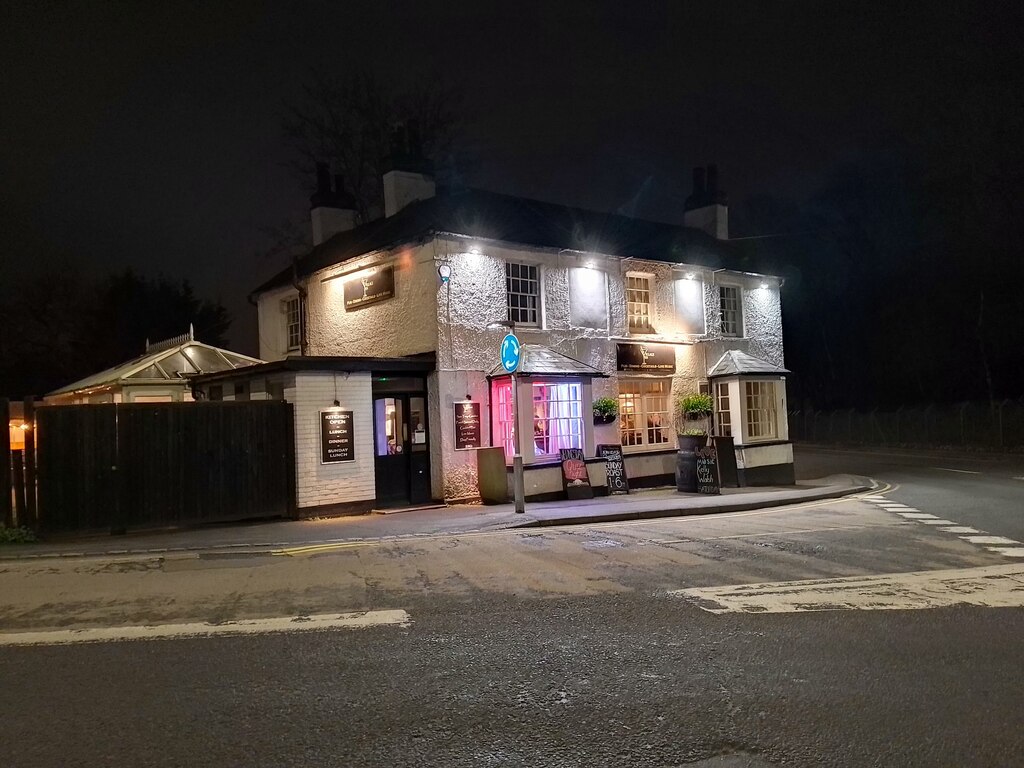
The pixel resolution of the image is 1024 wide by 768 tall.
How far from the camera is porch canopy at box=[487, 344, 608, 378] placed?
1555cm

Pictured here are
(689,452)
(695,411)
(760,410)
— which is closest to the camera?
(689,452)

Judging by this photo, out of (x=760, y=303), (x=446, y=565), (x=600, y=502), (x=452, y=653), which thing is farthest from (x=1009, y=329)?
(x=452, y=653)

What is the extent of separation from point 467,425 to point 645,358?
5.44 m

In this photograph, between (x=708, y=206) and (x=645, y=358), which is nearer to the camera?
(x=645, y=358)

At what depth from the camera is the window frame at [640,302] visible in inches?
743

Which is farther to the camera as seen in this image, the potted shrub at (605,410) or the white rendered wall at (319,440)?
the potted shrub at (605,410)

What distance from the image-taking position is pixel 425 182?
762 inches

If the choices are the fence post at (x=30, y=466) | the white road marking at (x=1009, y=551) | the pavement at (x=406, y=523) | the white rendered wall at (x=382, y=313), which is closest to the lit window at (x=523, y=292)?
the white rendered wall at (x=382, y=313)

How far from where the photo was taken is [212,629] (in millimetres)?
6488

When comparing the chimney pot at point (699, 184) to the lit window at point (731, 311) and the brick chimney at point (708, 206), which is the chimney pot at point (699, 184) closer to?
the brick chimney at point (708, 206)

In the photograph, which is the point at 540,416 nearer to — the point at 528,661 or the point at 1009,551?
the point at 1009,551

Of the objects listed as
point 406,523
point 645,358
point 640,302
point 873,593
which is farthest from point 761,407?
point 873,593

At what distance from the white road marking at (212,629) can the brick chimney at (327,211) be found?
17017 mm

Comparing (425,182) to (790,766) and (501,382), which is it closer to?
(501,382)
